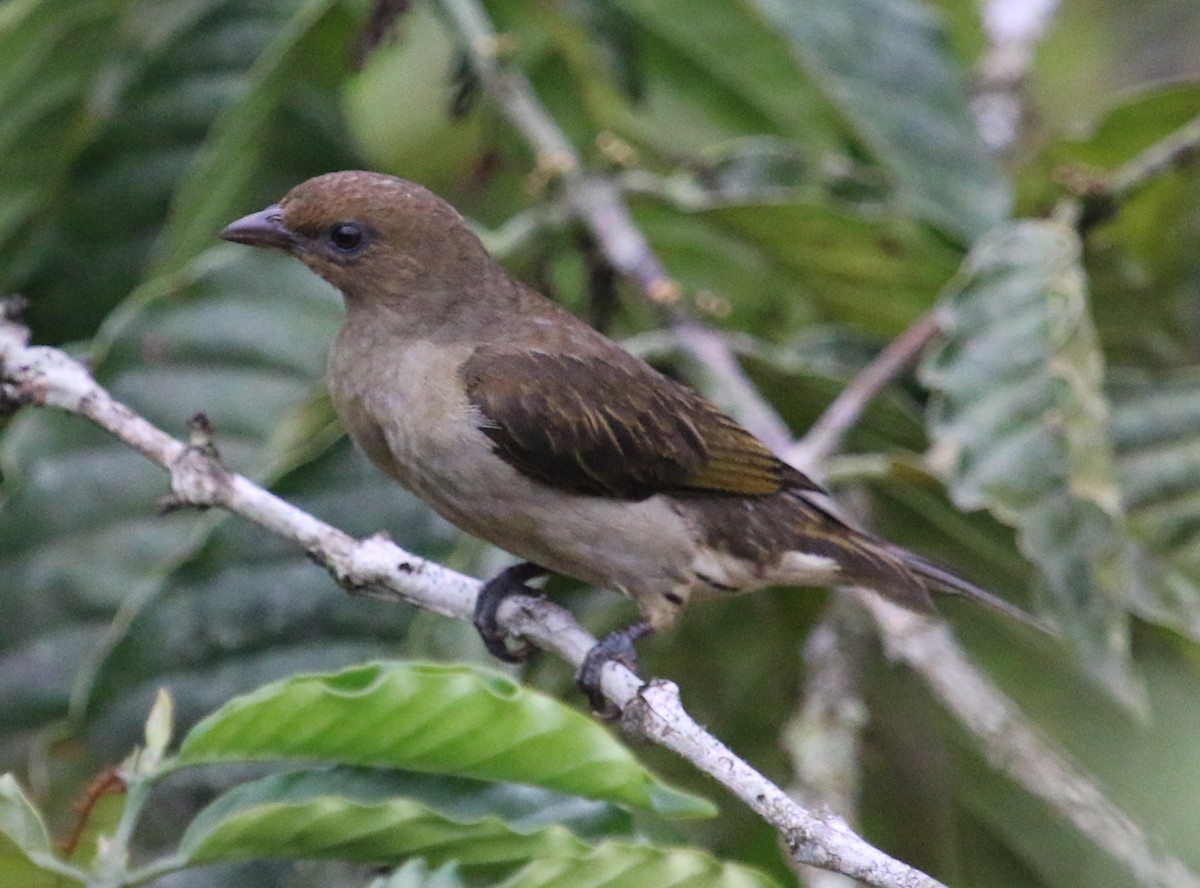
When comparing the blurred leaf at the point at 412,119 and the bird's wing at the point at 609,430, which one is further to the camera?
the blurred leaf at the point at 412,119

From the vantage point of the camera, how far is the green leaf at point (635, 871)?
7.29 feet

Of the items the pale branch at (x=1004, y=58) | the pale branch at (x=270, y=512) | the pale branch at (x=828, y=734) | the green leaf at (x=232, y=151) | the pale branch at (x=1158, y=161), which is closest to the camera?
the pale branch at (x=270, y=512)

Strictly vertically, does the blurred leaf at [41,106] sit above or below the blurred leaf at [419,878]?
above

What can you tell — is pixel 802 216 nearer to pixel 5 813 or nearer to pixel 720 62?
pixel 720 62

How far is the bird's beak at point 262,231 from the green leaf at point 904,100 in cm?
135

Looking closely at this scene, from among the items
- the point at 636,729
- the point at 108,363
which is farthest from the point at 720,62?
the point at 636,729

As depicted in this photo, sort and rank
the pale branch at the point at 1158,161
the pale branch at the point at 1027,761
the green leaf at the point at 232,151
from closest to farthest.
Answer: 1. the pale branch at the point at 1027,761
2. the green leaf at the point at 232,151
3. the pale branch at the point at 1158,161

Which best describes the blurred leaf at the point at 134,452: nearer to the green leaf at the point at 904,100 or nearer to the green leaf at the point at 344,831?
the green leaf at the point at 344,831

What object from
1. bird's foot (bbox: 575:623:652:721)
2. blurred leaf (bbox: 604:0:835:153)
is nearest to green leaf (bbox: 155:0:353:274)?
blurred leaf (bbox: 604:0:835:153)

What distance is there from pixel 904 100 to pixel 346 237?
5.08ft

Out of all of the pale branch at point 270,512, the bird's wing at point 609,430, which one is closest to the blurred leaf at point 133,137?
the bird's wing at point 609,430

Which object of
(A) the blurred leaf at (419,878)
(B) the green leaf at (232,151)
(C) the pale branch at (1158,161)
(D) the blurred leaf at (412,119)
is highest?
(D) the blurred leaf at (412,119)

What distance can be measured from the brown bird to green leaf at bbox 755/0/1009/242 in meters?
0.95

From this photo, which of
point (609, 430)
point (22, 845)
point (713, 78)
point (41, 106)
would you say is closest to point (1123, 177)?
point (713, 78)
